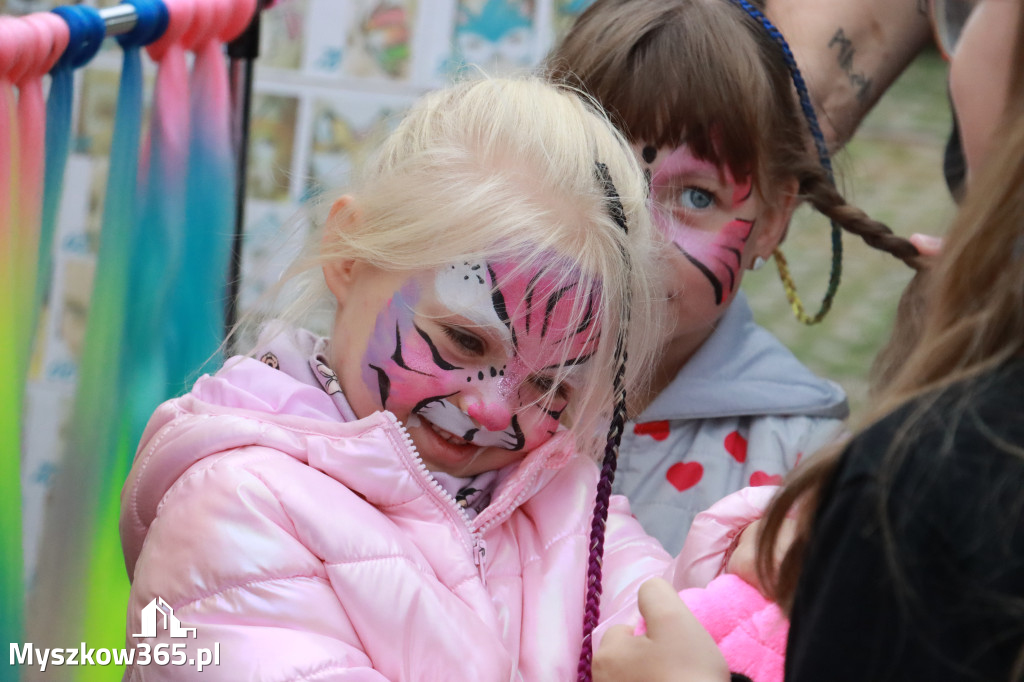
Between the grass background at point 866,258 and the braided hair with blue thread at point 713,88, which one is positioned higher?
the braided hair with blue thread at point 713,88

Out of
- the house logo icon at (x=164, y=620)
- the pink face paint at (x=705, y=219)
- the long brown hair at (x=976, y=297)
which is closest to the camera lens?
the long brown hair at (x=976, y=297)

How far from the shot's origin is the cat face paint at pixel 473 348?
1188 mm

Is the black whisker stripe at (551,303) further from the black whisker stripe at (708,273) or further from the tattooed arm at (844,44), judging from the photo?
the tattooed arm at (844,44)

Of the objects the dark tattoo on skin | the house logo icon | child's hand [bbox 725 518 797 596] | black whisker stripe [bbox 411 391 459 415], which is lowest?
the house logo icon

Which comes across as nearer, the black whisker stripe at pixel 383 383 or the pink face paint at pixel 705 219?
the black whisker stripe at pixel 383 383

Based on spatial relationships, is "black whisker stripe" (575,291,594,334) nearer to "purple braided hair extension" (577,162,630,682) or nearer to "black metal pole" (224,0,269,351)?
"purple braided hair extension" (577,162,630,682)

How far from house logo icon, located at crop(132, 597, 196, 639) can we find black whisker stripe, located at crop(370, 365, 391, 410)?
335mm

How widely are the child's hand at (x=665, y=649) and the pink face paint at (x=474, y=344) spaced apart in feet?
1.01

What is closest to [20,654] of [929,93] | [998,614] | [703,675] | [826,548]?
[703,675]

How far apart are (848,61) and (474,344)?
1.08 metres

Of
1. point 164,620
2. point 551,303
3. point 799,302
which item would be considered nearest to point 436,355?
point 551,303

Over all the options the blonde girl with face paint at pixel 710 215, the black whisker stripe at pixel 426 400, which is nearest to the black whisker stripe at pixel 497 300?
the black whisker stripe at pixel 426 400

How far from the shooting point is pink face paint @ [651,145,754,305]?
1.51 meters

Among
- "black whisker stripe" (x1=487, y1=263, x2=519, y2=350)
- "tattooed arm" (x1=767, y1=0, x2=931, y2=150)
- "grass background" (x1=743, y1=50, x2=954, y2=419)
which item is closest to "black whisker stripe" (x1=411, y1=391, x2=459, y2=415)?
"black whisker stripe" (x1=487, y1=263, x2=519, y2=350)
